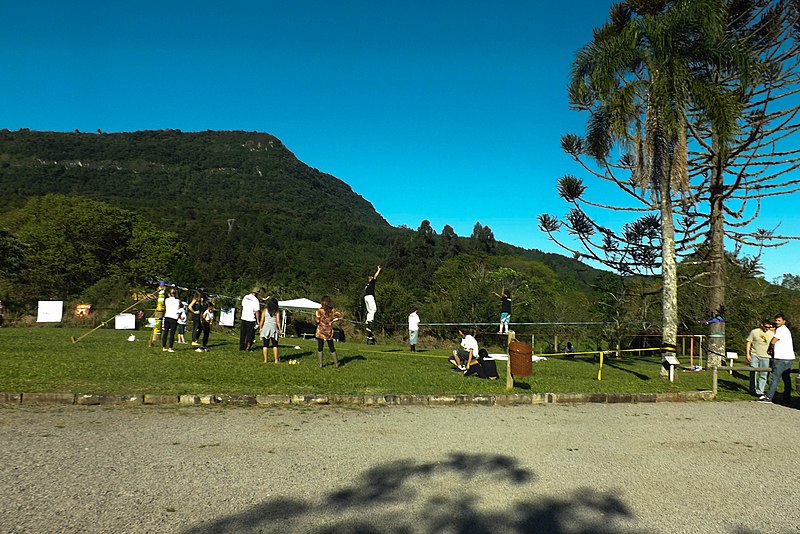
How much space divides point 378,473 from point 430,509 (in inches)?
38.8

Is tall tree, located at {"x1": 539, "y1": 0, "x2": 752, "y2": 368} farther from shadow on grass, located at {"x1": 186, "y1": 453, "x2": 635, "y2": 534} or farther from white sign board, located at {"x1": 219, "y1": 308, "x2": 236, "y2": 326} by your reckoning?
white sign board, located at {"x1": 219, "y1": 308, "x2": 236, "y2": 326}

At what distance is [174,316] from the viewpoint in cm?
1479

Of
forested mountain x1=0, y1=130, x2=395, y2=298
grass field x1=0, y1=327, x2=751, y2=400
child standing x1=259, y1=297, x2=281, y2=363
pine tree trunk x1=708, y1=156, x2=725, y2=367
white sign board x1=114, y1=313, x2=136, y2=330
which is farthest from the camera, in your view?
forested mountain x1=0, y1=130, x2=395, y2=298

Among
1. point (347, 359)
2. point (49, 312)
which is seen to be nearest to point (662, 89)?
point (347, 359)

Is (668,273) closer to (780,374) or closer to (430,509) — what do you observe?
(780,374)

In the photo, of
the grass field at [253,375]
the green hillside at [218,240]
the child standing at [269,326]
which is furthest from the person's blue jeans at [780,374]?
the green hillside at [218,240]

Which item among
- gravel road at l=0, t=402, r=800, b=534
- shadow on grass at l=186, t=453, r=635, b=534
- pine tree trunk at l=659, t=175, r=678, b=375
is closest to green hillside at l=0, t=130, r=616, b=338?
pine tree trunk at l=659, t=175, r=678, b=375

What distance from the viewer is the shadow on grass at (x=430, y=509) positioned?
3877 millimetres

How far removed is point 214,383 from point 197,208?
132428mm

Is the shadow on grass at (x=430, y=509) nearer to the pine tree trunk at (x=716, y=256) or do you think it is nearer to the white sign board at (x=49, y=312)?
the pine tree trunk at (x=716, y=256)

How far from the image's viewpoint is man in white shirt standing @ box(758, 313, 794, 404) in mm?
10797

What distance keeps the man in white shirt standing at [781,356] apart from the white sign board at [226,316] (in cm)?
2217

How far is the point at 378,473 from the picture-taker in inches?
202

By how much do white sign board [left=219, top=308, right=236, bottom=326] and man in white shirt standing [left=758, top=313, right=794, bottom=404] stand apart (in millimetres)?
22173
